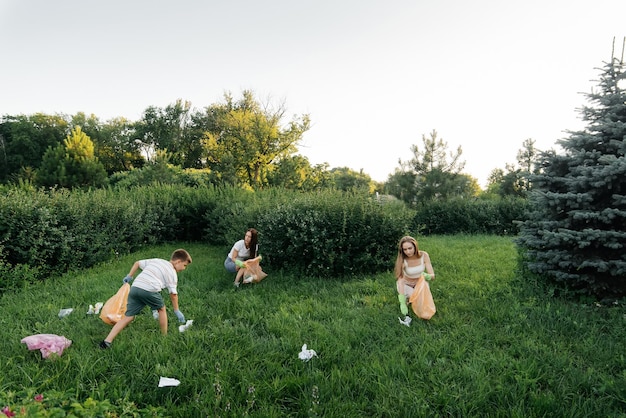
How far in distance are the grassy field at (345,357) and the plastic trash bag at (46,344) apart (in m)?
0.10

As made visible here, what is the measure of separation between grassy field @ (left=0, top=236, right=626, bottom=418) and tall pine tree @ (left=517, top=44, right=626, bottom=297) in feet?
1.51

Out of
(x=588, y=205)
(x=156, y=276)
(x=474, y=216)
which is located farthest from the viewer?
(x=474, y=216)

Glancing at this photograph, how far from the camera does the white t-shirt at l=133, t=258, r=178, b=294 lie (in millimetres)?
4352

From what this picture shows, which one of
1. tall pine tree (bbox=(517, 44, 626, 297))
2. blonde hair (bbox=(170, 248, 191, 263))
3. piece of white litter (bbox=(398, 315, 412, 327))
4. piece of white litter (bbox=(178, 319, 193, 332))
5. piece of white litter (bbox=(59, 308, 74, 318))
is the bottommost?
piece of white litter (bbox=(59, 308, 74, 318))

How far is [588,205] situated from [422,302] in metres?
2.79

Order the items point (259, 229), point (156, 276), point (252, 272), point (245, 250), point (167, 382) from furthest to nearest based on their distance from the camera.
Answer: point (259, 229), point (245, 250), point (252, 272), point (156, 276), point (167, 382)

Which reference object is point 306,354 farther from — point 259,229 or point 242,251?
point 259,229

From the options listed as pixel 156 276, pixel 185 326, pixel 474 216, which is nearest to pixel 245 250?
pixel 185 326

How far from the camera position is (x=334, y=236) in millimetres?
7527

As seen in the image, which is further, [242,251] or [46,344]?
[242,251]

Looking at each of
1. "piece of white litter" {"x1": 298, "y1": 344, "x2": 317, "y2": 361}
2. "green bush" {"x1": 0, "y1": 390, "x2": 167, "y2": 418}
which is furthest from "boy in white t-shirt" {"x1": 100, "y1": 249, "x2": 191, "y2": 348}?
"piece of white litter" {"x1": 298, "y1": 344, "x2": 317, "y2": 361}

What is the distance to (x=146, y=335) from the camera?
4383mm

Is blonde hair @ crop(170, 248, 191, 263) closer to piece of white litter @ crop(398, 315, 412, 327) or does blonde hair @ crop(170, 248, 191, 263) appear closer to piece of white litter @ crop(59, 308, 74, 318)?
piece of white litter @ crop(59, 308, 74, 318)

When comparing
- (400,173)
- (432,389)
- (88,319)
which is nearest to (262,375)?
(432,389)
